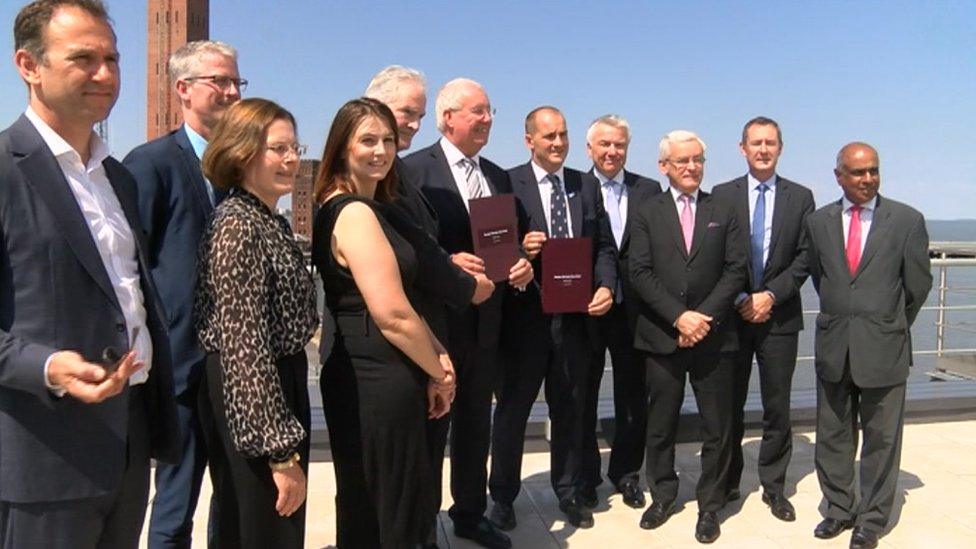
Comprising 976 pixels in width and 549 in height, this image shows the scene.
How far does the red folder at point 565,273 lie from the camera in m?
3.58

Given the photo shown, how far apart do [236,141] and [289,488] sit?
36.5 inches

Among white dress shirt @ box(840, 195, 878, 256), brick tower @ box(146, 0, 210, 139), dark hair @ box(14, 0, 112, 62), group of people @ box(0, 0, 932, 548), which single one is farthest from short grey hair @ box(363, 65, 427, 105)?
brick tower @ box(146, 0, 210, 139)

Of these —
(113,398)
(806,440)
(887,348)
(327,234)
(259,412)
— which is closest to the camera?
(113,398)

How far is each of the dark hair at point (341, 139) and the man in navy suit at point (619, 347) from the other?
5.72 ft

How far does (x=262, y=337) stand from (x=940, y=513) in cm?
357

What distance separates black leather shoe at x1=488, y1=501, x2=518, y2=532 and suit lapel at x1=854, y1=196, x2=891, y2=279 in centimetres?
188

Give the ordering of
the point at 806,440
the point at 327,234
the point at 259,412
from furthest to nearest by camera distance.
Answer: the point at 806,440, the point at 327,234, the point at 259,412

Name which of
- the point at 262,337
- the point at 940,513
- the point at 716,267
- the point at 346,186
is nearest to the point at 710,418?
the point at 716,267

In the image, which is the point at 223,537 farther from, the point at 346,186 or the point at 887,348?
the point at 887,348

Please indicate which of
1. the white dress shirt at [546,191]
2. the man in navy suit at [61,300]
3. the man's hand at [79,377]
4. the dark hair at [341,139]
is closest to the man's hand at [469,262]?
the dark hair at [341,139]

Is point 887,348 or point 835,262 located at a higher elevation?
point 835,262

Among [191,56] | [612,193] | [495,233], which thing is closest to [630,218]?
[612,193]

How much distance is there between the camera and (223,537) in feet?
6.93

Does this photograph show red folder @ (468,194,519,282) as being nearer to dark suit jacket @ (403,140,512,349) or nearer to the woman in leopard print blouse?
dark suit jacket @ (403,140,512,349)
